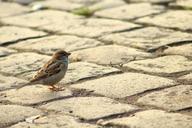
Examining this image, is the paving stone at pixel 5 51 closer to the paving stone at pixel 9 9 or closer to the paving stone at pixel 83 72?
the paving stone at pixel 83 72

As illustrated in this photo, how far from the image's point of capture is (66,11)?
30.9 ft

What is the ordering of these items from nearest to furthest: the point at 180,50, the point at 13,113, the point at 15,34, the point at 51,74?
the point at 13,113, the point at 51,74, the point at 180,50, the point at 15,34

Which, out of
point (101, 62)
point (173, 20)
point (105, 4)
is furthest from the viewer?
point (105, 4)

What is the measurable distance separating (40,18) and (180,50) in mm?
2620

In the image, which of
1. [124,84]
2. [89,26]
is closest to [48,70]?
[124,84]

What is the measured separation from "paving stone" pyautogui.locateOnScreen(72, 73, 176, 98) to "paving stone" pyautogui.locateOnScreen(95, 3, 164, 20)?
2425mm

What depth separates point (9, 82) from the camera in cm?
645

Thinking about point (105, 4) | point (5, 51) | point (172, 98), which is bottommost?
point (172, 98)

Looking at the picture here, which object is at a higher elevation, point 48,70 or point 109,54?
point 48,70

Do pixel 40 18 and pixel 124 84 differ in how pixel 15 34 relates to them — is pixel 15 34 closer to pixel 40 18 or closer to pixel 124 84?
pixel 40 18

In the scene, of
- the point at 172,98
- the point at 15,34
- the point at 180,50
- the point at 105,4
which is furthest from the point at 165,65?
the point at 105,4

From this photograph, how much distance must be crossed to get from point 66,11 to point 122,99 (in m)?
3.83

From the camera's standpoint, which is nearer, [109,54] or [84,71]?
[84,71]

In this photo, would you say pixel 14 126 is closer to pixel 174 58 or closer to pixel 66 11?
pixel 174 58
